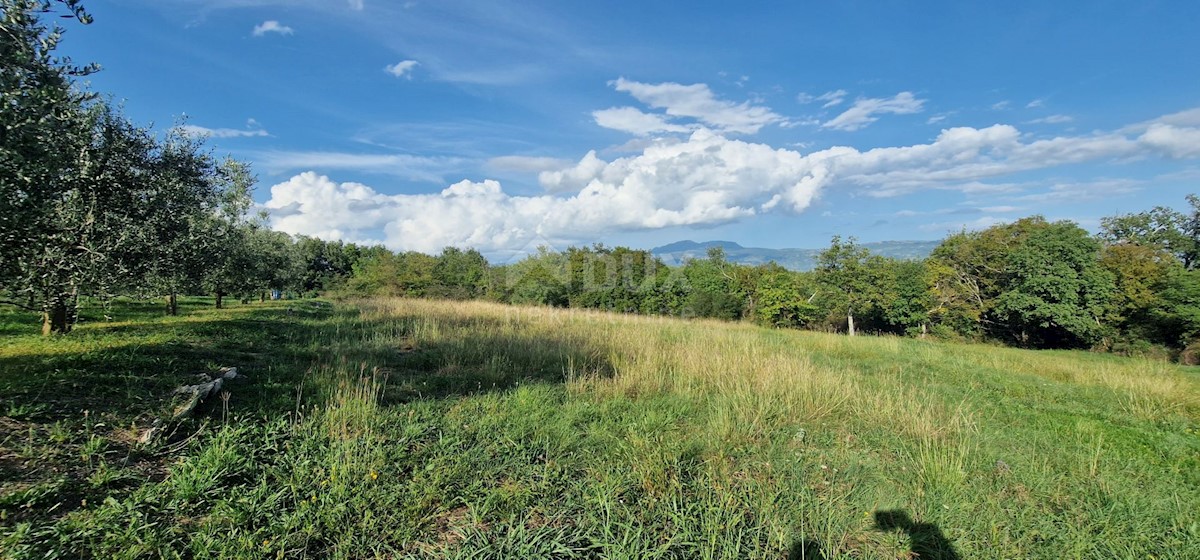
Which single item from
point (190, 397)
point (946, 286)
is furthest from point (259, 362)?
point (946, 286)

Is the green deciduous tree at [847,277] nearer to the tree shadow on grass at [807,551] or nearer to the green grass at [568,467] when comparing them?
the green grass at [568,467]

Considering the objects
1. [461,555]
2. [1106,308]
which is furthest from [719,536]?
[1106,308]

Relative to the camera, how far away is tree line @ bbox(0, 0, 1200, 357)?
17.4 ft

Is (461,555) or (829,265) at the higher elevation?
(829,265)

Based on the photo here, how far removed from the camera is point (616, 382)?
6.93 metres

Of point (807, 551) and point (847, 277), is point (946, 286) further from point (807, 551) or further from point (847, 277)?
point (807, 551)

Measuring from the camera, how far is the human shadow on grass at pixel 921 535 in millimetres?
3186

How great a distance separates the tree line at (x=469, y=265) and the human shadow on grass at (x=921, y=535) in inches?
317

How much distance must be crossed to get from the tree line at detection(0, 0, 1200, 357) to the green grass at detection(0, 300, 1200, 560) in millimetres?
1787

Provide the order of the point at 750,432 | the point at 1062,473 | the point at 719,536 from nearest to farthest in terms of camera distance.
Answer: the point at 719,536, the point at 1062,473, the point at 750,432

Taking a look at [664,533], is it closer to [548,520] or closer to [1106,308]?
[548,520]

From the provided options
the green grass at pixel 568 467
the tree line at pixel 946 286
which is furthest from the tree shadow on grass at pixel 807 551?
the tree line at pixel 946 286

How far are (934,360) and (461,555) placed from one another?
13335 millimetres

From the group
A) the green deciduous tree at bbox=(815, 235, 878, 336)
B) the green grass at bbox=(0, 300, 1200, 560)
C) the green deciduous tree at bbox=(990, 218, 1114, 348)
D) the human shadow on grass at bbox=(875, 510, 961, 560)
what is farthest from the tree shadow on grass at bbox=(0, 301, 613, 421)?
the green deciduous tree at bbox=(990, 218, 1114, 348)
